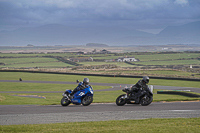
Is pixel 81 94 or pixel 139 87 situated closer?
pixel 139 87

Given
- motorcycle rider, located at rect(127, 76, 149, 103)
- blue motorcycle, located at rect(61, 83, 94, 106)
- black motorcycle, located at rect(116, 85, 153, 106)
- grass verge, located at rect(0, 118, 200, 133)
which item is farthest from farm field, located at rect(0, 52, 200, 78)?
grass verge, located at rect(0, 118, 200, 133)

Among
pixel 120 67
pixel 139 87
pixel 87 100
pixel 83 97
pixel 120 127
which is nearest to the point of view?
pixel 120 127

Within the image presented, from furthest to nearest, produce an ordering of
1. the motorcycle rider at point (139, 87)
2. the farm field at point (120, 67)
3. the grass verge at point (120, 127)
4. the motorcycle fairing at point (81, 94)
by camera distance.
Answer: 1. the farm field at point (120, 67)
2. the motorcycle fairing at point (81, 94)
3. the motorcycle rider at point (139, 87)
4. the grass verge at point (120, 127)

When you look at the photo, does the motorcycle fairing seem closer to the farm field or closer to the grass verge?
the grass verge

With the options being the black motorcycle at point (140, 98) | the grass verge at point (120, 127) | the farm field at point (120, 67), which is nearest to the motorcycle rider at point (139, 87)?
the black motorcycle at point (140, 98)

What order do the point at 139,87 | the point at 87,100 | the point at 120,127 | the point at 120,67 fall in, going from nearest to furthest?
the point at 120,127, the point at 139,87, the point at 87,100, the point at 120,67

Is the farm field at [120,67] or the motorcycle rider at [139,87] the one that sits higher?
the farm field at [120,67]

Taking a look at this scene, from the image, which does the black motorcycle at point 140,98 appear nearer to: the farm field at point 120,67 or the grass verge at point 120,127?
the grass verge at point 120,127

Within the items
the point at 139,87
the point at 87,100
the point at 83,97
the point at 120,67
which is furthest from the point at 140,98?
the point at 120,67

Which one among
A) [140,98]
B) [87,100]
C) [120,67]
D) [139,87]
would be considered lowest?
[87,100]

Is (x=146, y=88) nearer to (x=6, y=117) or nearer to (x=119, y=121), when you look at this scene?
(x=119, y=121)

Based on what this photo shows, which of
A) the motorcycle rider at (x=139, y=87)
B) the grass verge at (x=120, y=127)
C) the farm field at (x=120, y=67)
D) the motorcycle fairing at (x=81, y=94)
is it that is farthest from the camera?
the farm field at (x=120, y=67)

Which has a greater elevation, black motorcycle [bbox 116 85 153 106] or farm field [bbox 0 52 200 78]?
farm field [bbox 0 52 200 78]

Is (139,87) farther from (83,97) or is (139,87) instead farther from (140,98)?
(83,97)
